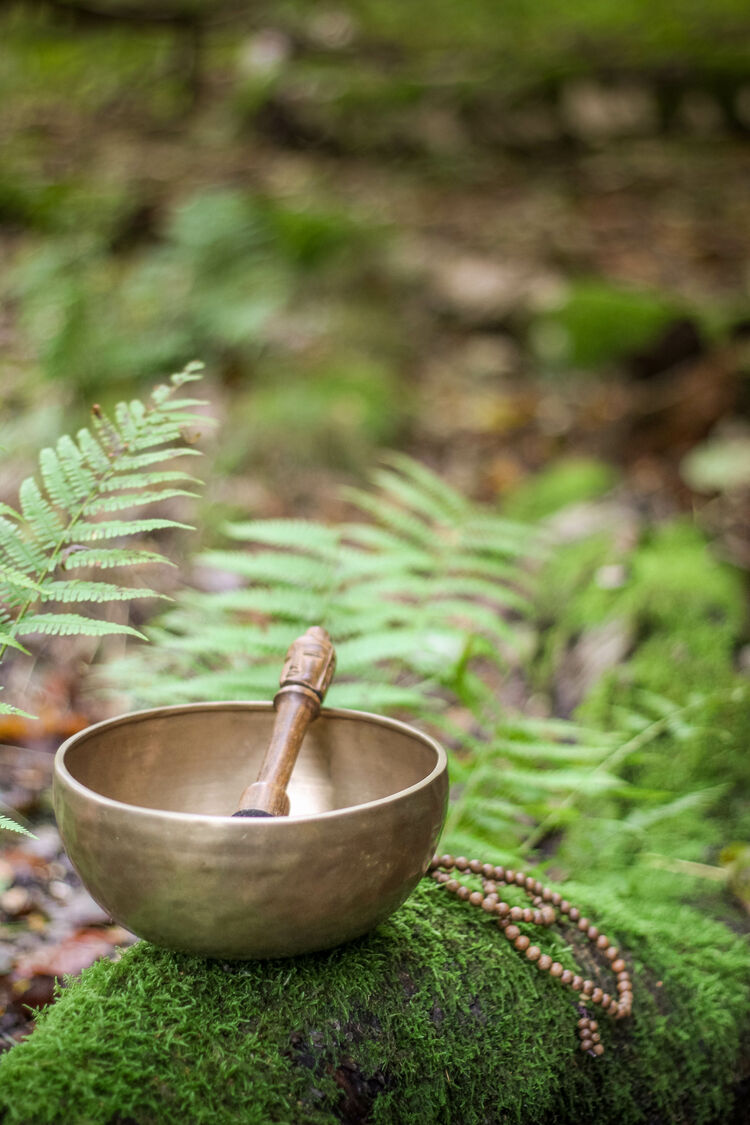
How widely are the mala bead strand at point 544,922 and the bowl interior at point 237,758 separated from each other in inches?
9.7

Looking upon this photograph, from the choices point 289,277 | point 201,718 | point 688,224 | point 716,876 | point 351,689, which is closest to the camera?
point 201,718

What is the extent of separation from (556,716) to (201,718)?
1905 millimetres

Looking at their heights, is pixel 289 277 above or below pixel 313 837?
below

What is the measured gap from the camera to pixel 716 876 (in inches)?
98.3

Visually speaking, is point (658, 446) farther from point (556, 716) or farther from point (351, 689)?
point (351, 689)

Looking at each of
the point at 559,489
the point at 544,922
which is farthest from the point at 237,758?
the point at 559,489

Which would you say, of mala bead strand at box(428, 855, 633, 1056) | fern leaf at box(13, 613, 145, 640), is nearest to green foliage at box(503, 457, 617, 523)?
mala bead strand at box(428, 855, 633, 1056)

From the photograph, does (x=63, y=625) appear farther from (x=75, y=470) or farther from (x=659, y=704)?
(x=659, y=704)

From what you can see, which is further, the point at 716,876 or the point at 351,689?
the point at 716,876

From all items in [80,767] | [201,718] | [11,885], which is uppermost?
[80,767]

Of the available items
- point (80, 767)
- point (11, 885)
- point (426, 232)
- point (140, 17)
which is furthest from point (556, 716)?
point (140, 17)

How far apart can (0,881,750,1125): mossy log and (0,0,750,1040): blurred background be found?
1.96ft

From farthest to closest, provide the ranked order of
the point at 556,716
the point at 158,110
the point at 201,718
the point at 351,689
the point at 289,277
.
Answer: the point at 158,110
the point at 289,277
the point at 556,716
the point at 351,689
the point at 201,718

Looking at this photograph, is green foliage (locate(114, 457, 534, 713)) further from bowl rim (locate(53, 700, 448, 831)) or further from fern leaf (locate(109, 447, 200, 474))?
fern leaf (locate(109, 447, 200, 474))
